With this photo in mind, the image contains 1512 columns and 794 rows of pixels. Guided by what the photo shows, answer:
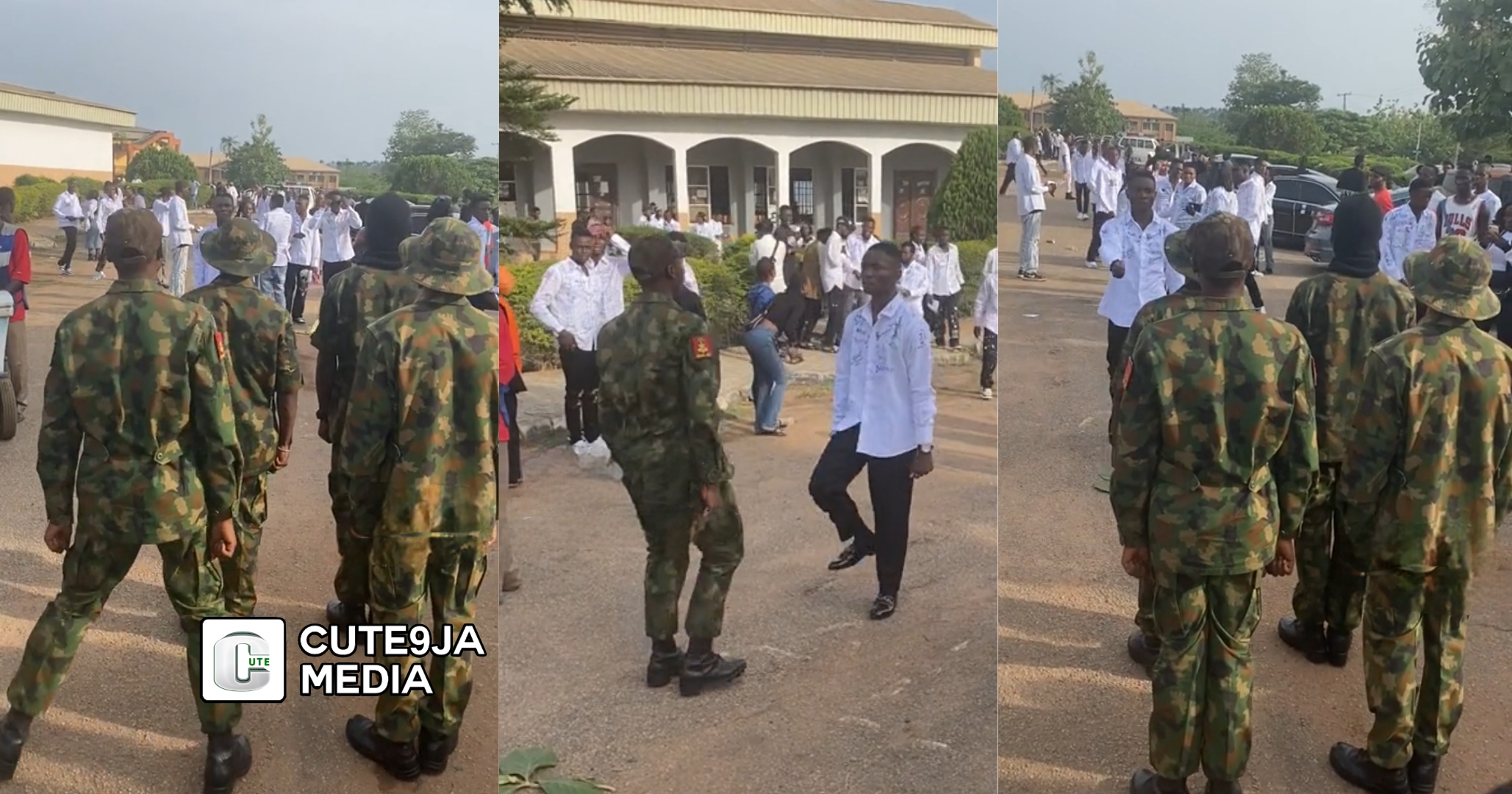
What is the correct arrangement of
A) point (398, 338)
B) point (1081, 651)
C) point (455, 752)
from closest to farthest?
point (398, 338) → point (455, 752) → point (1081, 651)

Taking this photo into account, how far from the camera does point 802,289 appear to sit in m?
3.54

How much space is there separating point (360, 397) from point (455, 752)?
1074mm

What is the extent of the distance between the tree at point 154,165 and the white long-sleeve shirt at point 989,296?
223 centimetres

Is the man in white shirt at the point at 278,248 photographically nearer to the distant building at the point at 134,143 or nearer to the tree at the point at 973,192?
the distant building at the point at 134,143

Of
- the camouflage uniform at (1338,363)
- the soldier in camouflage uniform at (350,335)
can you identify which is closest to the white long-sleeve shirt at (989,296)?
the camouflage uniform at (1338,363)

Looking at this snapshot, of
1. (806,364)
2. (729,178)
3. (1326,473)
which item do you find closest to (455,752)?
(806,364)

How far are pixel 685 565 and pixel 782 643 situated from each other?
380 mm

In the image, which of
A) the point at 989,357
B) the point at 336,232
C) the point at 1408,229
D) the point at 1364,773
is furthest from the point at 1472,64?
the point at 336,232

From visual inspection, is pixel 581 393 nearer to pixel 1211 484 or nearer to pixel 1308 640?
pixel 1211 484

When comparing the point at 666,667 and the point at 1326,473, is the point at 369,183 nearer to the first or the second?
the point at 666,667

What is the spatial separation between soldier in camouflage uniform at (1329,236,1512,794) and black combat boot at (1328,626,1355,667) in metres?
0.41

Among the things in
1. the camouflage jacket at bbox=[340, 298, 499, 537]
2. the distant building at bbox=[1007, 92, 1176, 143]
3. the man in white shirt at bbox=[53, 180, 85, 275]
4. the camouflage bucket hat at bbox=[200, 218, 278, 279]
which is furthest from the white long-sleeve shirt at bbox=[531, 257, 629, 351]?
the distant building at bbox=[1007, 92, 1176, 143]

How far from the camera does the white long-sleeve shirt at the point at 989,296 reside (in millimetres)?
3461

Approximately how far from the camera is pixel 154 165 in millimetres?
3107
